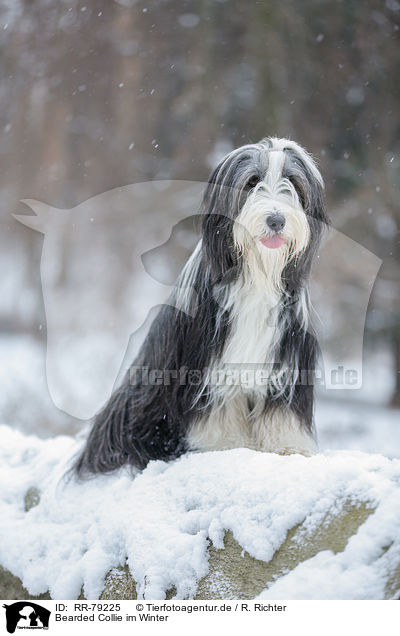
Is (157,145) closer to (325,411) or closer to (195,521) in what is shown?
(325,411)

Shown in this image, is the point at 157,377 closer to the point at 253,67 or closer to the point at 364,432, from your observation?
the point at 364,432

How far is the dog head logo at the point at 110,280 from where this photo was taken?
464 centimetres

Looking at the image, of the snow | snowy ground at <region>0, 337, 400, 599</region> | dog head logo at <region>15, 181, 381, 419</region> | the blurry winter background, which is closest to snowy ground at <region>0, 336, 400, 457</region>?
the blurry winter background

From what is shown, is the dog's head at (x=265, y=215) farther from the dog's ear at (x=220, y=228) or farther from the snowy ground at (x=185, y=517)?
the snowy ground at (x=185, y=517)

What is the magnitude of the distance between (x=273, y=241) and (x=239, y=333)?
1.13 feet

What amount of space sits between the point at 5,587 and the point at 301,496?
3.90 ft

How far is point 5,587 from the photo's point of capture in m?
2.16

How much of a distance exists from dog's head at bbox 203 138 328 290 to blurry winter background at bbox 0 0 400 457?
86.1 inches
